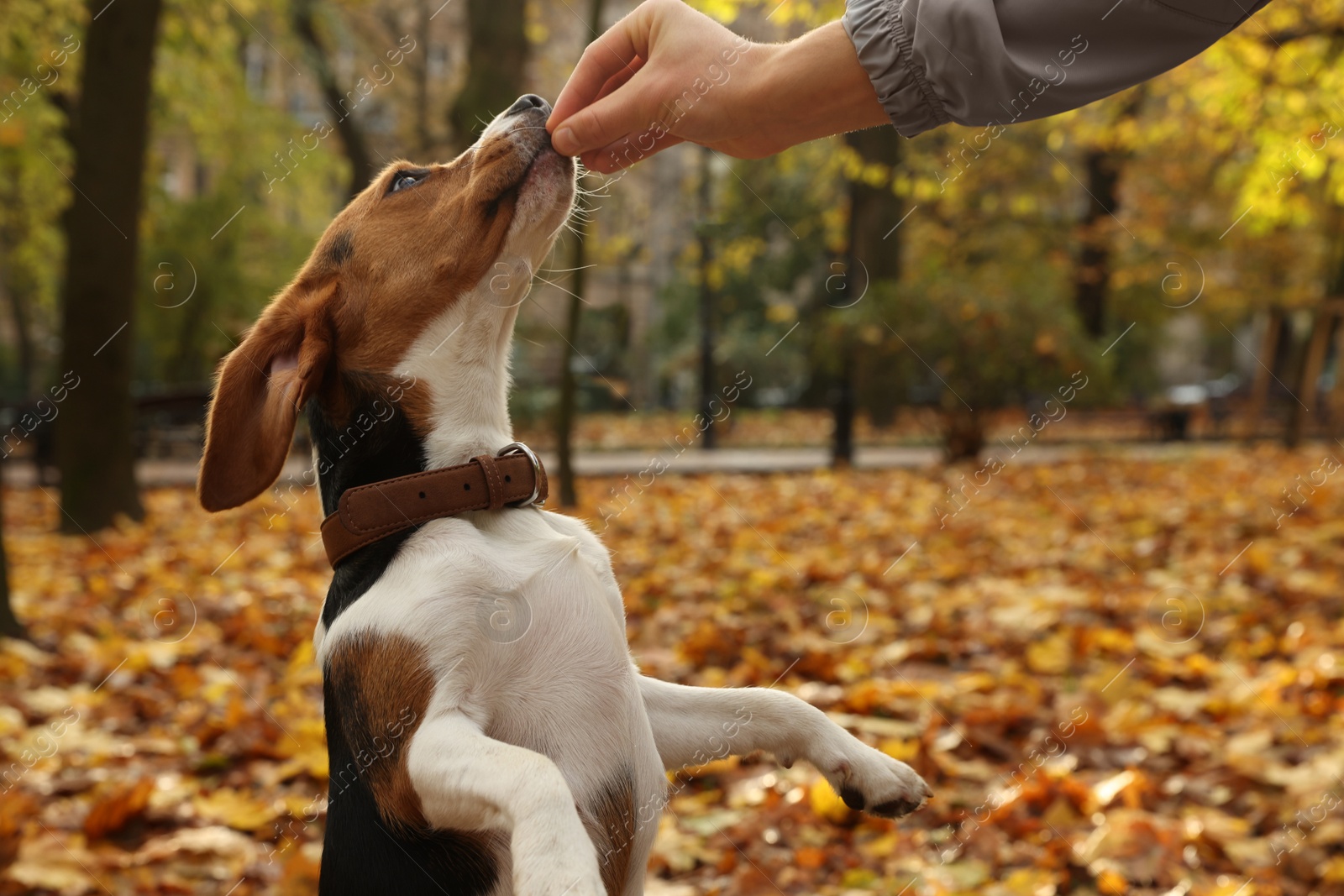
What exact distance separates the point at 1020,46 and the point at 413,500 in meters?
1.44

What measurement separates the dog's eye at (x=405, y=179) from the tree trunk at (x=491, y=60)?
834 cm

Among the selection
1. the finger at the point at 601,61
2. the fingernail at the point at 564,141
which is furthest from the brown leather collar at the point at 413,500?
the finger at the point at 601,61

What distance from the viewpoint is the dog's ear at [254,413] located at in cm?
217

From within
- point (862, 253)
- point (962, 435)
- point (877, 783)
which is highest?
point (877, 783)

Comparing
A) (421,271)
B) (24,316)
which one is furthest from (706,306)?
(24,316)

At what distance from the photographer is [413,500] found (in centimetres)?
216

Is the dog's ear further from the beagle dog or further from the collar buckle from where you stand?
the collar buckle

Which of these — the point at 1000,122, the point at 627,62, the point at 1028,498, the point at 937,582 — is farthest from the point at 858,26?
the point at 1028,498

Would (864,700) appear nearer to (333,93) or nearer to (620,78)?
(620,78)

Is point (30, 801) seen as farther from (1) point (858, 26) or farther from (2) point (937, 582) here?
(2) point (937, 582)

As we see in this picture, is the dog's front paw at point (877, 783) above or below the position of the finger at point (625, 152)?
below

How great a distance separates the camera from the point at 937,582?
25.0 feet

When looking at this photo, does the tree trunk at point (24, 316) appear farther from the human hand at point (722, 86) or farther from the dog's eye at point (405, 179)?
the human hand at point (722, 86)

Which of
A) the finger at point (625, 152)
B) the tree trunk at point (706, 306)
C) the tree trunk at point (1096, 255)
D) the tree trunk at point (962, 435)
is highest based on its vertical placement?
the finger at point (625, 152)
